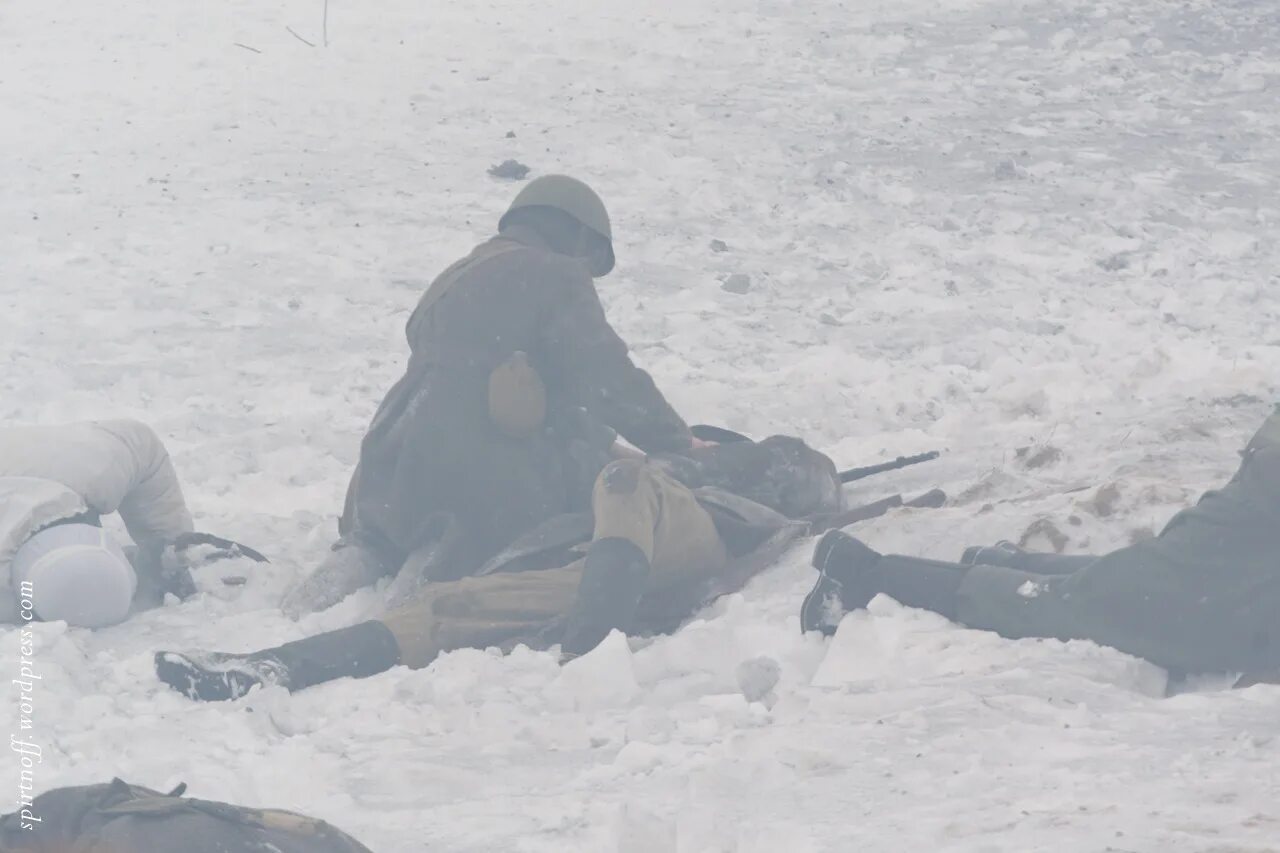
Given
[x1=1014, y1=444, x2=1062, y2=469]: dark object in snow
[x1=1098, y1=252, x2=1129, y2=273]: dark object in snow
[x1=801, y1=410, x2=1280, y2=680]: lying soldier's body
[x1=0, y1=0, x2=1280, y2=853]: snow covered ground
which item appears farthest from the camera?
[x1=1098, y1=252, x2=1129, y2=273]: dark object in snow

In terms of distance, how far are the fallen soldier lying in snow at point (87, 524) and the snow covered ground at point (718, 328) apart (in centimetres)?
14

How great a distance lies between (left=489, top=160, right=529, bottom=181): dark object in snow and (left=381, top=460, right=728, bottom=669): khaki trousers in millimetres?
5425

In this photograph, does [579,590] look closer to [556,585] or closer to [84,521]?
[556,585]

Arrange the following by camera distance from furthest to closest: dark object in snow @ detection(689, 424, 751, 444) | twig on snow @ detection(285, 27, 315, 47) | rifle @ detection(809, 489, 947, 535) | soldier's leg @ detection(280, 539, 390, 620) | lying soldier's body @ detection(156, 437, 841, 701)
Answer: twig on snow @ detection(285, 27, 315, 47) → dark object in snow @ detection(689, 424, 751, 444) → rifle @ detection(809, 489, 947, 535) → soldier's leg @ detection(280, 539, 390, 620) → lying soldier's body @ detection(156, 437, 841, 701)

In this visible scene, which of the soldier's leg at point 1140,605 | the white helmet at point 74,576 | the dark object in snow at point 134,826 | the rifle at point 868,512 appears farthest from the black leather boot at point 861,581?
the white helmet at point 74,576

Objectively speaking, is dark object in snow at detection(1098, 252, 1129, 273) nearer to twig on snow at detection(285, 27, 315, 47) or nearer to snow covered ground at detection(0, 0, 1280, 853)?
snow covered ground at detection(0, 0, 1280, 853)

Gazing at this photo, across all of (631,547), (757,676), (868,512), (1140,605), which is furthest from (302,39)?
(1140,605)

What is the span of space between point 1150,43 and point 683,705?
378 inches

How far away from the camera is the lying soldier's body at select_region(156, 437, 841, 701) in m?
4.20

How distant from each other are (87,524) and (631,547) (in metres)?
1.70

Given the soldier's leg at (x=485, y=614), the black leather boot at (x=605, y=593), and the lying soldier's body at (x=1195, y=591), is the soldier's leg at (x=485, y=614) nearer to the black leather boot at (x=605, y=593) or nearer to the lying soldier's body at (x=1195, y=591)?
the black leather boot at (x=605, y=593)

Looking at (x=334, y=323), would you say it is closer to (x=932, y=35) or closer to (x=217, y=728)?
(x=217, y=728)

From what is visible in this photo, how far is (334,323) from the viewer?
26.8 ft

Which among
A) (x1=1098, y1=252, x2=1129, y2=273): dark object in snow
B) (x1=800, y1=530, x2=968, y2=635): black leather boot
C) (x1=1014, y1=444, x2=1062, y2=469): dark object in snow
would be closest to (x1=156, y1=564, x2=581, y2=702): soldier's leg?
(x1=800, y1=530, x2=968, y2=635): black leather boot
